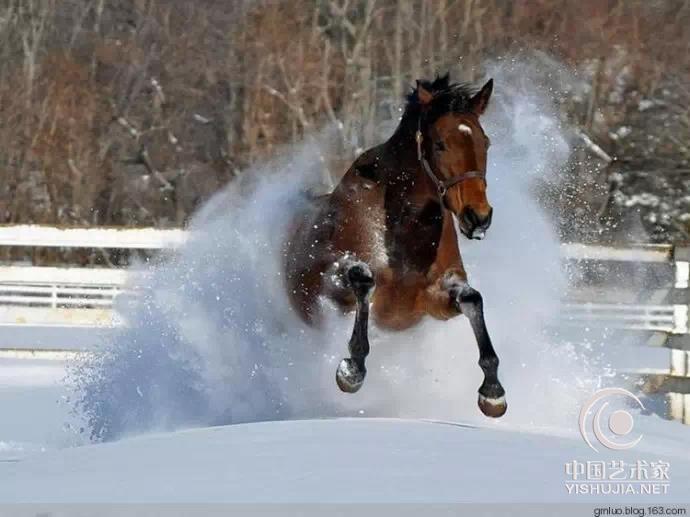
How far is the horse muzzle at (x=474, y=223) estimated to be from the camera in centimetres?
555

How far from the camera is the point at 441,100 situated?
19.8ft

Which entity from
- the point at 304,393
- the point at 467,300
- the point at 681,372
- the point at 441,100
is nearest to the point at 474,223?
the point at 467,300

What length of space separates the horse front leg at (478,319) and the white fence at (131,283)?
2327 millimetres

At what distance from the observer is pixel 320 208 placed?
22.9ft

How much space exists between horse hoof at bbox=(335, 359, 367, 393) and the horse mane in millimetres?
1210

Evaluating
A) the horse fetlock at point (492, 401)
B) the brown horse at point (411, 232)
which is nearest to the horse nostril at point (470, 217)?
the brown horse at point (411, 232)

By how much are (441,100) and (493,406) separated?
1454 mm

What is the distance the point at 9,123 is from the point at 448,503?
1674 centimetres

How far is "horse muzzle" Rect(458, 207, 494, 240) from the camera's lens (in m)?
5.55

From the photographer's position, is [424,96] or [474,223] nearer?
[474,223]

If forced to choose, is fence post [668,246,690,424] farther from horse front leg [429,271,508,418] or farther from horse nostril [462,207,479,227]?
A: horse nostril [462,207,479,227]

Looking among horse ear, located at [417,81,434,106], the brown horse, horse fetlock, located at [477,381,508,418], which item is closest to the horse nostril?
the brown horse

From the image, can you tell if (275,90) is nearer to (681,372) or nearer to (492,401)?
(681,372)

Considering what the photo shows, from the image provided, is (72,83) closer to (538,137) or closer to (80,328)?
(80,328)
